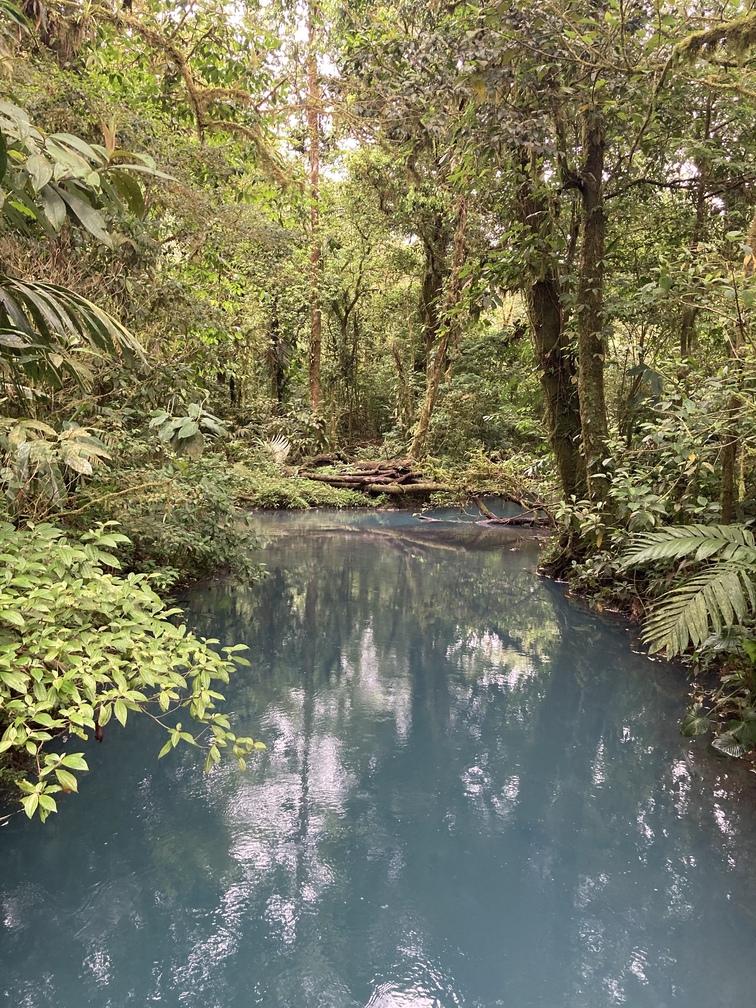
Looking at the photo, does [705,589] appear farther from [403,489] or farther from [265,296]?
[403,489]

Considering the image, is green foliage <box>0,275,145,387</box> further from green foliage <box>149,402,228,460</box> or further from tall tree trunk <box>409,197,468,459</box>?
tall tree trunk <box>409,197,468,459</box>

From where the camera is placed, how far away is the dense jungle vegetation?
2.26m

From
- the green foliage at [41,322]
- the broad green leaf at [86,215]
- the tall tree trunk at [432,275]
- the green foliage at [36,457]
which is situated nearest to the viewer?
the broad green leaf at [86,215]

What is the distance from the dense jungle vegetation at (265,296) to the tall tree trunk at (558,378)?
2 centimetres

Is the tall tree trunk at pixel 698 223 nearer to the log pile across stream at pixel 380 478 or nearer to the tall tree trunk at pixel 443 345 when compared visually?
the tall tree trunk at pixel 443 345

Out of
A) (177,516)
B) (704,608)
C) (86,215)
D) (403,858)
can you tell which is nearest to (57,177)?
(86,215)

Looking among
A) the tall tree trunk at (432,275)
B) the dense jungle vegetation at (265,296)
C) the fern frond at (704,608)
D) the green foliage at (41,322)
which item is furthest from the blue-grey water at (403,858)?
the tall tree trunk at (432,275)

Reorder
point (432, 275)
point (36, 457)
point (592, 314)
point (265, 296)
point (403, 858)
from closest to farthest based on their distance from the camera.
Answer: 1. point (36, 457)
2. point (403, 858)
3. point (592, 314)
4. point (265, 296)
5. point (432, 275)

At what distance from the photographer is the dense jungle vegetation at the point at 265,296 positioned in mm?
2256

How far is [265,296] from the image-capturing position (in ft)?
22.6

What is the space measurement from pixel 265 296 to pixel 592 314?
3426mm

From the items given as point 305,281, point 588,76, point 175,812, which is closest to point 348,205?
point 305,281

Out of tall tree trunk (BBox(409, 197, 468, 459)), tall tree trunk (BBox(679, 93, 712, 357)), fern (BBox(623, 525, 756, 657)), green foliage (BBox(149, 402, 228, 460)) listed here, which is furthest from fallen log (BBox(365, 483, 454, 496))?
green foliage (BBox(149, 402, 228, 460))

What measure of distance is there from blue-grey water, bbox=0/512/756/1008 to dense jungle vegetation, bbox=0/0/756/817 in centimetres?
35
